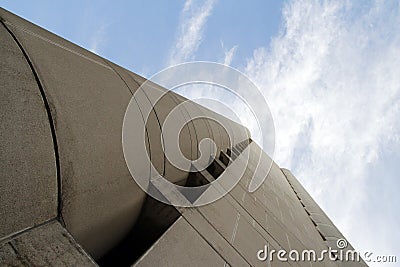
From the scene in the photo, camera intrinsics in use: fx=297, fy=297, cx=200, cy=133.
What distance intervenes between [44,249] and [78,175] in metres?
0.32

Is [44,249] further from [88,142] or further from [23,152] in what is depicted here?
[88,142]

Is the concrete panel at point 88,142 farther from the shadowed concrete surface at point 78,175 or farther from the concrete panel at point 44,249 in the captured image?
the concrete panel at point 44,249

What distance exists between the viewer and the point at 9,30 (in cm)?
129

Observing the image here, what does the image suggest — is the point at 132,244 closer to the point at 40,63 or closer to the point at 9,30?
the point at 40,63

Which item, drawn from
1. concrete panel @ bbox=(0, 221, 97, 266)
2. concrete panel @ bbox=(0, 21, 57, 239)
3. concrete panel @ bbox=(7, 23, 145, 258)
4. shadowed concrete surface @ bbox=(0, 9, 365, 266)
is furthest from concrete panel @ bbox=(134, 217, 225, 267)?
concrete panel @ bbox=(0, 21, 57, 239)

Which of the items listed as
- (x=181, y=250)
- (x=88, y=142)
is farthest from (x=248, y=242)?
(x=88, y=142)

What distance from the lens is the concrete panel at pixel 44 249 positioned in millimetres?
887

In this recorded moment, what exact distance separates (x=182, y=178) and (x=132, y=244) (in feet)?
2.78

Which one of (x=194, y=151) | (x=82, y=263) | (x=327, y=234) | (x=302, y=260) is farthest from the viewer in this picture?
(x=327, y=234)

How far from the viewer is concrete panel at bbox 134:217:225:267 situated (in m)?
1.52

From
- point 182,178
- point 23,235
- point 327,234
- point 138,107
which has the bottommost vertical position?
point 23,235

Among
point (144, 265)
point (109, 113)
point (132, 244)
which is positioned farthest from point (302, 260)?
point (109, 113)

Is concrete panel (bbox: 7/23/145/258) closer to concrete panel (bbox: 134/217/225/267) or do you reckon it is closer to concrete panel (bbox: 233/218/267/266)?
concrete panel (bbox: 134/217/225/267)

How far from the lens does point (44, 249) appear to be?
3.23 feet
